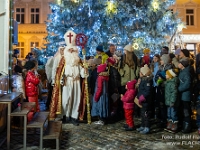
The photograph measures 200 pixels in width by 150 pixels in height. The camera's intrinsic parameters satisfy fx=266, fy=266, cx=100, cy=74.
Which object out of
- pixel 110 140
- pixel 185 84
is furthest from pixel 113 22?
pixel 110 140

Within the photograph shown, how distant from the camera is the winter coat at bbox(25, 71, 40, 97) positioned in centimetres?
700

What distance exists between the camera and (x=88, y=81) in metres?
8.29

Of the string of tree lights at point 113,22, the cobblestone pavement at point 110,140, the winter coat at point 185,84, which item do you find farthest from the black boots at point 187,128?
the string of tree lights at point 113,22

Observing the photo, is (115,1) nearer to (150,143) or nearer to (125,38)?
(125,38)

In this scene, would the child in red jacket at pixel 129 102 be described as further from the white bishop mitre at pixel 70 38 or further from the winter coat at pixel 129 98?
the white bishop mitre at pixel 70 38

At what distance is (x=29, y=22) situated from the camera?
29109mm

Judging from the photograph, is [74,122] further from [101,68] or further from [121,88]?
[121,88]

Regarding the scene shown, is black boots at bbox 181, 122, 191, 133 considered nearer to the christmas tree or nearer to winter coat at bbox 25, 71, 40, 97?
winter coat at bbox 25, 71, 40, 97

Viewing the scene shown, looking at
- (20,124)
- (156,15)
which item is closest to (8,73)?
(20,124)

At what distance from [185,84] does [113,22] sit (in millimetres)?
8676

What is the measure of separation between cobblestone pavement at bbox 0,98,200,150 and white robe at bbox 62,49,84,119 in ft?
1.83

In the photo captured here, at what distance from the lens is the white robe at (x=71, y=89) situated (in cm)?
739

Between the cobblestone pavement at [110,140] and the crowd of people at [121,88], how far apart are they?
32cm

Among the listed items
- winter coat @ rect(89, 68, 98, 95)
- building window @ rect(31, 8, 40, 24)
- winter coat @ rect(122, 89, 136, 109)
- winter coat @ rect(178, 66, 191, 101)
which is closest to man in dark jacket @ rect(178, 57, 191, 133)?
winter coat @ rect(178, 66, 191, 101)
